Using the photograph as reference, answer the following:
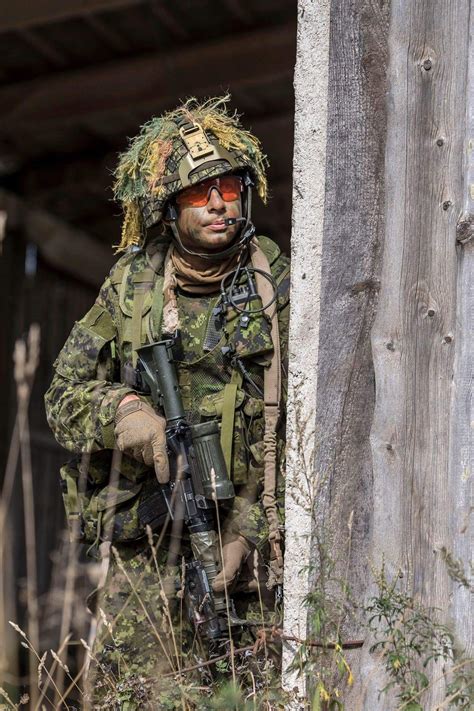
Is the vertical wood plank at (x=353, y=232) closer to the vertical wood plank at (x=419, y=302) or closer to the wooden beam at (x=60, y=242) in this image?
the vertical wood plank at (x=419, y=302)

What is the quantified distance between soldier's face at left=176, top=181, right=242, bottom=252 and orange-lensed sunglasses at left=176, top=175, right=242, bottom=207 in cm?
1

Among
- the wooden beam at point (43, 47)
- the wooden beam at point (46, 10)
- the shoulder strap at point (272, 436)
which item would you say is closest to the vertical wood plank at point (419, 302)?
the shoulder strap at point (272, 436)

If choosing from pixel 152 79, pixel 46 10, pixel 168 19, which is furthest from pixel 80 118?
pixel 46 10

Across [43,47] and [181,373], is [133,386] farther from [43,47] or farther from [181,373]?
[43,47]

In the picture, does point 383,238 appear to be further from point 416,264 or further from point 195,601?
point 195,601

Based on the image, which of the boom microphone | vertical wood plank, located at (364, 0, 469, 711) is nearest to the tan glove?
the boom microphone

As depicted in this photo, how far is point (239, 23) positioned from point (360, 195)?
4.69 metres

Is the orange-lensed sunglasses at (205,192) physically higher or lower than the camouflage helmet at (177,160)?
lower

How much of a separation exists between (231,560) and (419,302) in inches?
46.1

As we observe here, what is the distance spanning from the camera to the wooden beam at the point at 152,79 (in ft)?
25.7

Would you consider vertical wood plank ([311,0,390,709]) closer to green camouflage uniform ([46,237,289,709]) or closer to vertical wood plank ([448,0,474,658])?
vertical wood plank ([448,0,474,658])

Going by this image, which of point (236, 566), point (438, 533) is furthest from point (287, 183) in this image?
point (438, 533)

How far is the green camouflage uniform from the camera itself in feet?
13.2

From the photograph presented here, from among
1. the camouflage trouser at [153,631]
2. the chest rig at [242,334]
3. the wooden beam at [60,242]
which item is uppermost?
the wooden beam at [60,242]
